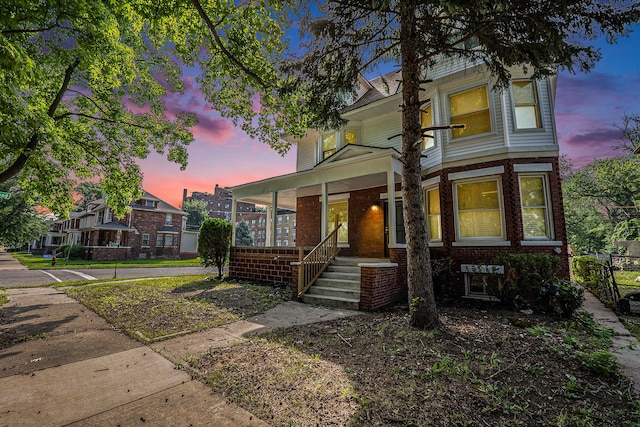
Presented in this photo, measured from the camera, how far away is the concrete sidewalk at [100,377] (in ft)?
8.51

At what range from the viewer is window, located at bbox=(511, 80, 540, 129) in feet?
28.3

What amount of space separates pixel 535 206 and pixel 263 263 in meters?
9.13

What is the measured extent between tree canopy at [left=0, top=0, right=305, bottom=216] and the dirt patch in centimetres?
494

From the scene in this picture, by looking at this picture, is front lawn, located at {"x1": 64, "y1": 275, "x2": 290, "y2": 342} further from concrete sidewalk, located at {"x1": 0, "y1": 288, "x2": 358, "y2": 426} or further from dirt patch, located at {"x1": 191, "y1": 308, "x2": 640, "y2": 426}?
dirt patch, located at {"x1": 191, "y1": 308, "x2": 640, "y2": 426}

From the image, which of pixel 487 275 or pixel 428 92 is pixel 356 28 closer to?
pixel 428 92

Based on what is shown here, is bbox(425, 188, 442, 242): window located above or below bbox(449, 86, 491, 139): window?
below

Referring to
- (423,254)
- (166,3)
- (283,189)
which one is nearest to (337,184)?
(283,189)

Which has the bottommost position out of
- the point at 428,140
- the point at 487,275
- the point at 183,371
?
the point at 183,371

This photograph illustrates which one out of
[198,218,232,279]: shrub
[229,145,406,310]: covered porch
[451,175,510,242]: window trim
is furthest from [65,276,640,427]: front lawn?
[198,218,232,279]: shrub

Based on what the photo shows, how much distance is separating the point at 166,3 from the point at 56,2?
75.0 inches

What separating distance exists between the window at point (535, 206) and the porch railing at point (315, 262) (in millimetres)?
5706

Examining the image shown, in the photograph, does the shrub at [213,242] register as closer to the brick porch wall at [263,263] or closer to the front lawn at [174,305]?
the brick porch wall at [263,263]

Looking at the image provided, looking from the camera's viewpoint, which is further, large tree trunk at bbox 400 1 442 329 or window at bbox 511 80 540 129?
window at bbox 511 80 540 129

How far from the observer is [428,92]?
32.9 feet
